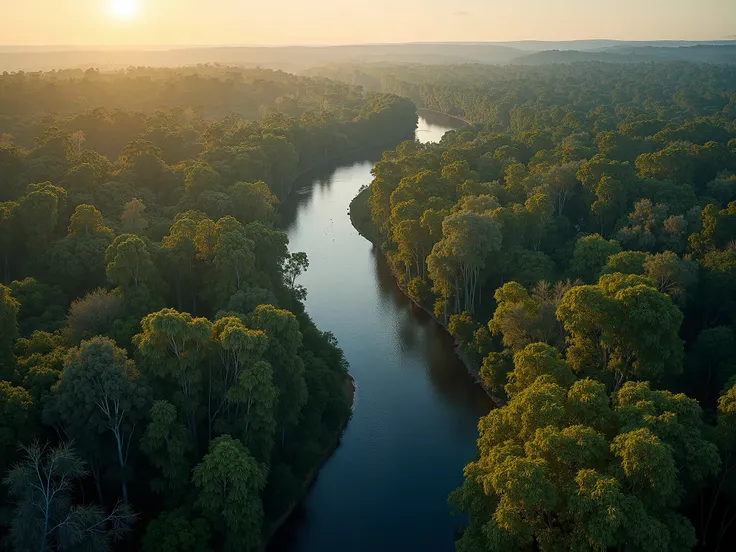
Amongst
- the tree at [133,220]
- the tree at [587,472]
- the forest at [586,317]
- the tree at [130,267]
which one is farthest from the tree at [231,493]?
the tree at [133,220]

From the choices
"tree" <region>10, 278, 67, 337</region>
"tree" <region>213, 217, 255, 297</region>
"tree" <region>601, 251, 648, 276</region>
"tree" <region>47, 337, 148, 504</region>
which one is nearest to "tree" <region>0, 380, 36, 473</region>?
"tree" <region>47, 337, 148, 504</region>

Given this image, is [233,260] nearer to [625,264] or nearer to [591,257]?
[591,257]

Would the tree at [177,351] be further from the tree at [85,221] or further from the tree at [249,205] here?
the tree at [249,205]

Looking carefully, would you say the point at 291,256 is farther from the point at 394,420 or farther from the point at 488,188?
the point at 488,188

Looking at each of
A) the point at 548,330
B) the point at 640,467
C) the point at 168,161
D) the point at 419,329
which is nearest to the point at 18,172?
the point at 168,161

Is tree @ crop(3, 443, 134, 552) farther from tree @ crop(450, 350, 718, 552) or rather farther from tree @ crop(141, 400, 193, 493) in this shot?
tree @ crop(450, 350, 718, 552)

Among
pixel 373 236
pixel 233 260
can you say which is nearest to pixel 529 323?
pixel 233 260

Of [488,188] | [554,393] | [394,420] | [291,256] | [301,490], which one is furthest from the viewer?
[488,188]
